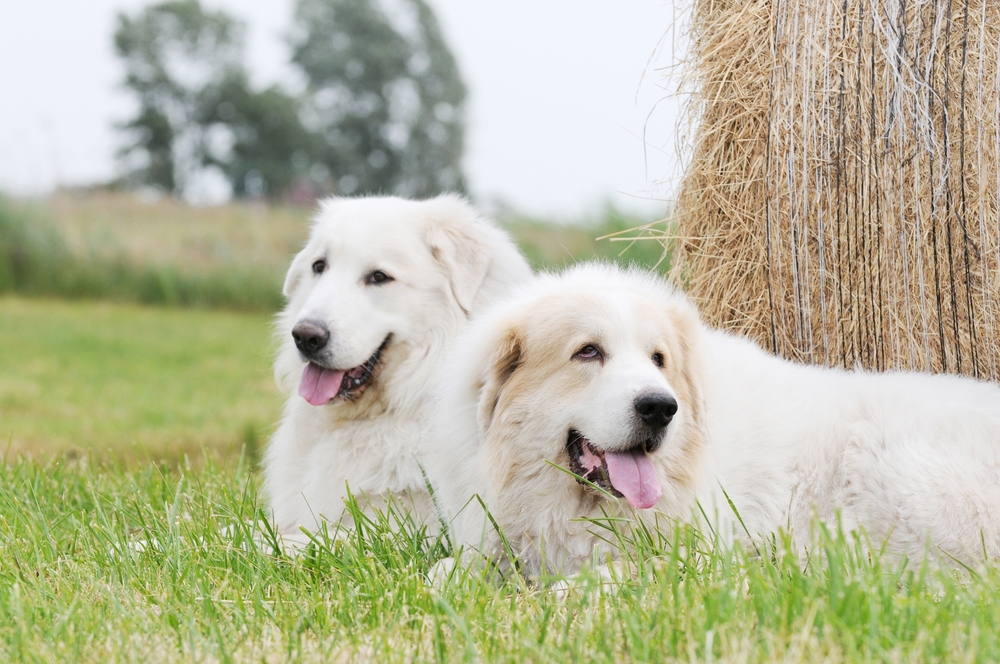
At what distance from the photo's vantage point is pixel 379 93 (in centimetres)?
3650

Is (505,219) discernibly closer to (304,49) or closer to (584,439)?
(584,439)

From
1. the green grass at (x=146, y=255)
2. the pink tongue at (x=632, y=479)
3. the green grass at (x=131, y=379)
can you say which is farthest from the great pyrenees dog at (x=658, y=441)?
the green grass at (x=146, y=255)

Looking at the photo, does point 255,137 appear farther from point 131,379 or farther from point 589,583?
point 589,583

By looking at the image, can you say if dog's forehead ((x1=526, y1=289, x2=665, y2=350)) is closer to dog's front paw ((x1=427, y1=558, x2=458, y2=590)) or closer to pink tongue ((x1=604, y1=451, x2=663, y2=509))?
pink tongue ((x1=604, y1=451, x2=663, y2=509))

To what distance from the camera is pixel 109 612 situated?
7.93 ft

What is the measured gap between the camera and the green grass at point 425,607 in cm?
194

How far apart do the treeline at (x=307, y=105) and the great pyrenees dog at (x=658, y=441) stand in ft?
101

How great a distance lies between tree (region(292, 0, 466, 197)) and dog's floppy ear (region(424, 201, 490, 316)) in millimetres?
30584

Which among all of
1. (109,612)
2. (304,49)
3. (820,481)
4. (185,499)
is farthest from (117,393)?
(304,49)

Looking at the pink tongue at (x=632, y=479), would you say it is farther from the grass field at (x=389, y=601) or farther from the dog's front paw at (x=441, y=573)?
the dog's front paw at (x=441, y=573)

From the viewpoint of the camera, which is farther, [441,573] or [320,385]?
[320,385]

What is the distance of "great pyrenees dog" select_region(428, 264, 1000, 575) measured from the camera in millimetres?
2682

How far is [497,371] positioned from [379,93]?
35272mm

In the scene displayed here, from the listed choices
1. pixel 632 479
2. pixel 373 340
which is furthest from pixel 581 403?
pixel 373 340
